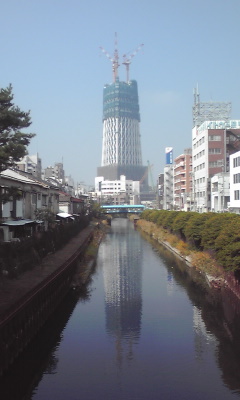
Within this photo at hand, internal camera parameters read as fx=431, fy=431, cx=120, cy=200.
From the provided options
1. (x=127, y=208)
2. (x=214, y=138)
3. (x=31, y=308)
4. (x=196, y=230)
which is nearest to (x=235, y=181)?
(x=196, y=230)

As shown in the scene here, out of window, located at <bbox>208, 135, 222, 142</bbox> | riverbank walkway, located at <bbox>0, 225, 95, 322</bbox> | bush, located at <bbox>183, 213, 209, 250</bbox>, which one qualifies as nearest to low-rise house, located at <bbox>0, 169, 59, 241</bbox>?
riverbank walkway, located at <bbox>0, 225, 95, 322</bbox>

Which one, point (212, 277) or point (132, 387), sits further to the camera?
point (212, 277)

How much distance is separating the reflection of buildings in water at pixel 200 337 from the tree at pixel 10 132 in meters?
11.4

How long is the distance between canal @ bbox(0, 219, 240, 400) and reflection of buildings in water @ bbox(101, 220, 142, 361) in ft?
0.20

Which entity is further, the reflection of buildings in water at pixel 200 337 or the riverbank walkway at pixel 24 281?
the riverbank walkway at pixel 24 281

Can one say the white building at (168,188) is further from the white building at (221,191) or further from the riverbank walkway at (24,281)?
the riverbank walkway at (24,281)

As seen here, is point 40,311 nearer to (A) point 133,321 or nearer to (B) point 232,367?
(A) point 133,321

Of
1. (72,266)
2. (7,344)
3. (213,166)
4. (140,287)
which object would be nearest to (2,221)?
(72,266)

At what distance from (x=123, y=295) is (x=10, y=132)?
15.6 meters

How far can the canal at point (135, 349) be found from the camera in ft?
50.2

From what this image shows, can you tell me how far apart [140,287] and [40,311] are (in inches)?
486

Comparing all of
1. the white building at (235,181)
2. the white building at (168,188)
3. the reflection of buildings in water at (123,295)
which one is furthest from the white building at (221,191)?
the white building at (168,188)

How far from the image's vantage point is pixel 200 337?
20688 mm

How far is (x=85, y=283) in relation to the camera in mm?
33875
